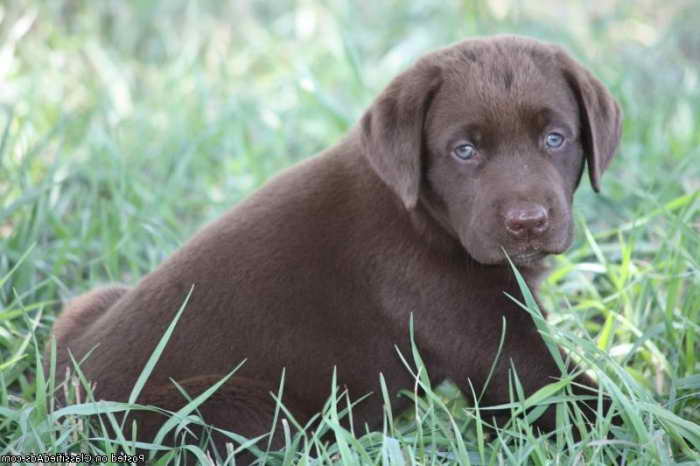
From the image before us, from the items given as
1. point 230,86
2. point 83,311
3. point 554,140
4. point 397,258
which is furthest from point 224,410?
point 230,86

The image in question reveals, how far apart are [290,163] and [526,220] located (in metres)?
2.73

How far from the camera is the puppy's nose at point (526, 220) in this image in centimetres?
295

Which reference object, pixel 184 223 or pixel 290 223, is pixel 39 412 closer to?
pixel 290 223

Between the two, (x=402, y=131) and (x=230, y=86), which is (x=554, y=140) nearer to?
(x=402, y=131)

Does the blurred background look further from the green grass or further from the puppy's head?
the puppy's head

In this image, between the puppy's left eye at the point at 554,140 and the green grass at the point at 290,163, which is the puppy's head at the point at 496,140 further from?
the green grass at the point at 290,163

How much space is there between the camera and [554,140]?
3.12 metres

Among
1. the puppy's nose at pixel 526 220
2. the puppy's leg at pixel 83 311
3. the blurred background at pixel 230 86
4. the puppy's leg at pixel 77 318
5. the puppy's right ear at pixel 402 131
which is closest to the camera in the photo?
the puppy's nose at pixel 526 220

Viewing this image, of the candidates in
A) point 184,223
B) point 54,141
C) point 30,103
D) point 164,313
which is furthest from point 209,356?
point 30,103

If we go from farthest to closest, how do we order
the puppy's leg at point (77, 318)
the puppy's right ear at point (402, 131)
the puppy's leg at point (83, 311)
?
1. the puppy's leg at point (83, 311)
2. the puppy's leg at point (77, 318)
3. the puppy's right ear at point (402, 131)

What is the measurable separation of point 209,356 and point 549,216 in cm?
116

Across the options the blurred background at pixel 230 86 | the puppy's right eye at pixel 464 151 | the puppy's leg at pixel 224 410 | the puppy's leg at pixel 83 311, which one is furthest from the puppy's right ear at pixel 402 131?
the blurred background at pixel 230 86

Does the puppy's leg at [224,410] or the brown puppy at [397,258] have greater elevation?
the brown puppy at [397,258]

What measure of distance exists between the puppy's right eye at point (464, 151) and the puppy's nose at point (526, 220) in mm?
242
